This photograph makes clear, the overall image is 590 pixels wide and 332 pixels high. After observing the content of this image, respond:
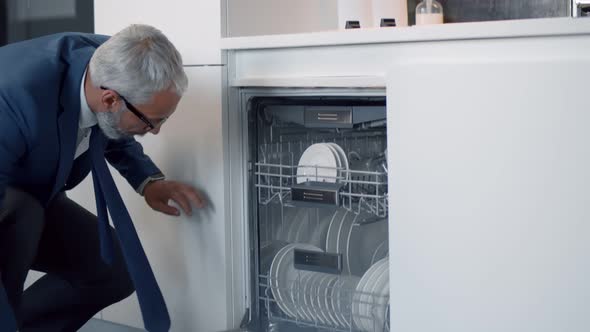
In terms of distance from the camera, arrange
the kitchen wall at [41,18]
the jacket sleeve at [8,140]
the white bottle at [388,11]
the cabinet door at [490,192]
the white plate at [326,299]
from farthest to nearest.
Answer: the kitchen wall at [41,18] < the white bottle at [388,11] < the white plate at [326,299] < the jacket sleeve at [8,140] < the cabinet door at [490,192]

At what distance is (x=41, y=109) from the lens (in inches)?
64.8

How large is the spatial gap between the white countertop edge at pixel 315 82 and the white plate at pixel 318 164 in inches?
6.3

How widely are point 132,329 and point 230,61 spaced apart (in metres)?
0.77

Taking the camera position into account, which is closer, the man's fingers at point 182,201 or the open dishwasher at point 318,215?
the open dishwasher at point 318,215

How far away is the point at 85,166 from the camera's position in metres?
1.95

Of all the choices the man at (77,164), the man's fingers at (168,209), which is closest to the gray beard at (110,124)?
the man at (77,164)

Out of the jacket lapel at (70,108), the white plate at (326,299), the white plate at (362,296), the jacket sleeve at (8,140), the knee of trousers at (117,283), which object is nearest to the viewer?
the jacket sleeve at (8,140)

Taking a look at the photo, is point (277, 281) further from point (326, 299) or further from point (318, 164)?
point (318, 164)

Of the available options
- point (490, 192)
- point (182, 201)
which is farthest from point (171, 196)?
point (490, 192)

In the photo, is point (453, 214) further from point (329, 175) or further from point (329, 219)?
point (329, 219)

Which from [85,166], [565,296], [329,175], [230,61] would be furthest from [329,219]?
[565,296]

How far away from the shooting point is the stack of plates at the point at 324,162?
185 cm

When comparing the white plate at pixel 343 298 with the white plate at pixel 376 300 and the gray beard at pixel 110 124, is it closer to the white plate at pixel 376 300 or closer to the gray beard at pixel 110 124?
the white plate at pixel 376 300

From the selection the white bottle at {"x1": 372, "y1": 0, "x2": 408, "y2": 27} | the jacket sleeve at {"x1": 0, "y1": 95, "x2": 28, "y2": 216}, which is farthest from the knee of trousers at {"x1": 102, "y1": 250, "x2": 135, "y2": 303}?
the white bottle at {"x1": 372, "y1": 0, "x2": 408, "y2": 27}
